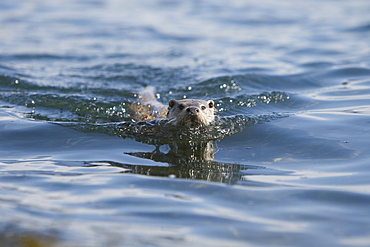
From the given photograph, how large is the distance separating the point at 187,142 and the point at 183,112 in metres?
0.40

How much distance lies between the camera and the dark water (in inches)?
134

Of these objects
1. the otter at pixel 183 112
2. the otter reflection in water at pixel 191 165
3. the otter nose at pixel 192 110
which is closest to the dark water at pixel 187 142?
the otter reflection in water at pixel 191 165

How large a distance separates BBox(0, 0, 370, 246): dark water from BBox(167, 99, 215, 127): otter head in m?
0.20

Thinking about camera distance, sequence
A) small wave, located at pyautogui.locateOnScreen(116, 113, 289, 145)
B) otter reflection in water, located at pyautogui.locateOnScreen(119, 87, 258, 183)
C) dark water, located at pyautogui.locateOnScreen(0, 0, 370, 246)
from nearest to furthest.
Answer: dark water, located at pyautogui.locateOnScreen(0, 0, 370, 246) < otter reflection in water, located at pyautogui.locateOnScreen(119, 87, 258, 183) < small wave, located at pyautogui.locateOnScreen(116, 113, 289, 145)

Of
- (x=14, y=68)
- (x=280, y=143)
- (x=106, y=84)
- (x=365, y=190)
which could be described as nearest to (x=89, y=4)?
(x=14, y=68)

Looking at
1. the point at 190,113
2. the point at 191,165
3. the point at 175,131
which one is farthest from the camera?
the point at 175,131

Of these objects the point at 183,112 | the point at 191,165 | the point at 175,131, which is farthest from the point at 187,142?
the point at 191,165

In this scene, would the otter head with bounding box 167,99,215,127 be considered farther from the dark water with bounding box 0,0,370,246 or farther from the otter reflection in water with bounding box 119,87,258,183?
the dark water with bounding box 0,0,370,246

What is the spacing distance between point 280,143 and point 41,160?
2625 mm

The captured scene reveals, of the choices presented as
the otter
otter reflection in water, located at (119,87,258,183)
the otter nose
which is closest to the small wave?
otter reflection in water, located at (119,87,258,183)

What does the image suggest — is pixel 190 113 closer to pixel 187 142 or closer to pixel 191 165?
pixel 187 142

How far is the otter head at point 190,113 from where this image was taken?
18.8ft

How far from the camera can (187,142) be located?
6.02 m

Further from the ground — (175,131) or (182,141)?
(175,131)
